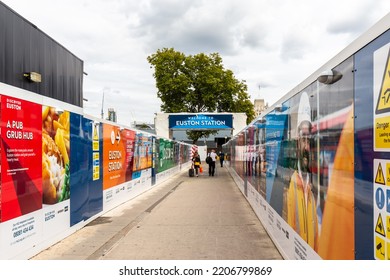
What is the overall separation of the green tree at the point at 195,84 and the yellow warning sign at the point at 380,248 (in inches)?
1467

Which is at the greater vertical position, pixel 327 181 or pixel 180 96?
pixel 180 96

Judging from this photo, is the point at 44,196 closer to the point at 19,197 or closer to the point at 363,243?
the point at 19,197

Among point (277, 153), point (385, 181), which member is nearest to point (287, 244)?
point (277, 153)

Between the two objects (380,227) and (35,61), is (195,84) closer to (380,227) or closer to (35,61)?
(35,61)

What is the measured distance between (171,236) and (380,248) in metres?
5.22

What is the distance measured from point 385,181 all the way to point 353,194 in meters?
0.53

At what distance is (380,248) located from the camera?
257 cm

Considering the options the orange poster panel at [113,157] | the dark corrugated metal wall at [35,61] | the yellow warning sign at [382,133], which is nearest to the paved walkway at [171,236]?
the orange poster panel at [113,157]

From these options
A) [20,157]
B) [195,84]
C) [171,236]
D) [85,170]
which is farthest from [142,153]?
[195,84]

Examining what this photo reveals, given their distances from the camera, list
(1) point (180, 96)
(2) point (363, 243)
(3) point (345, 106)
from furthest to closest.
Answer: (1) point (180, 96) < (3) point (345, 106) < (2) point (363, 243)

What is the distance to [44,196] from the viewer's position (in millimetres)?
6547

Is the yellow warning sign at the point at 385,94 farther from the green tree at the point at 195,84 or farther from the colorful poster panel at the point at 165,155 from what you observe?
the green tree at the point at 195,84

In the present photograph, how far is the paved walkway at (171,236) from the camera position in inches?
241

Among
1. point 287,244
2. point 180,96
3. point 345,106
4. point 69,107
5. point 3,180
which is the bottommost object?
point 287,244
